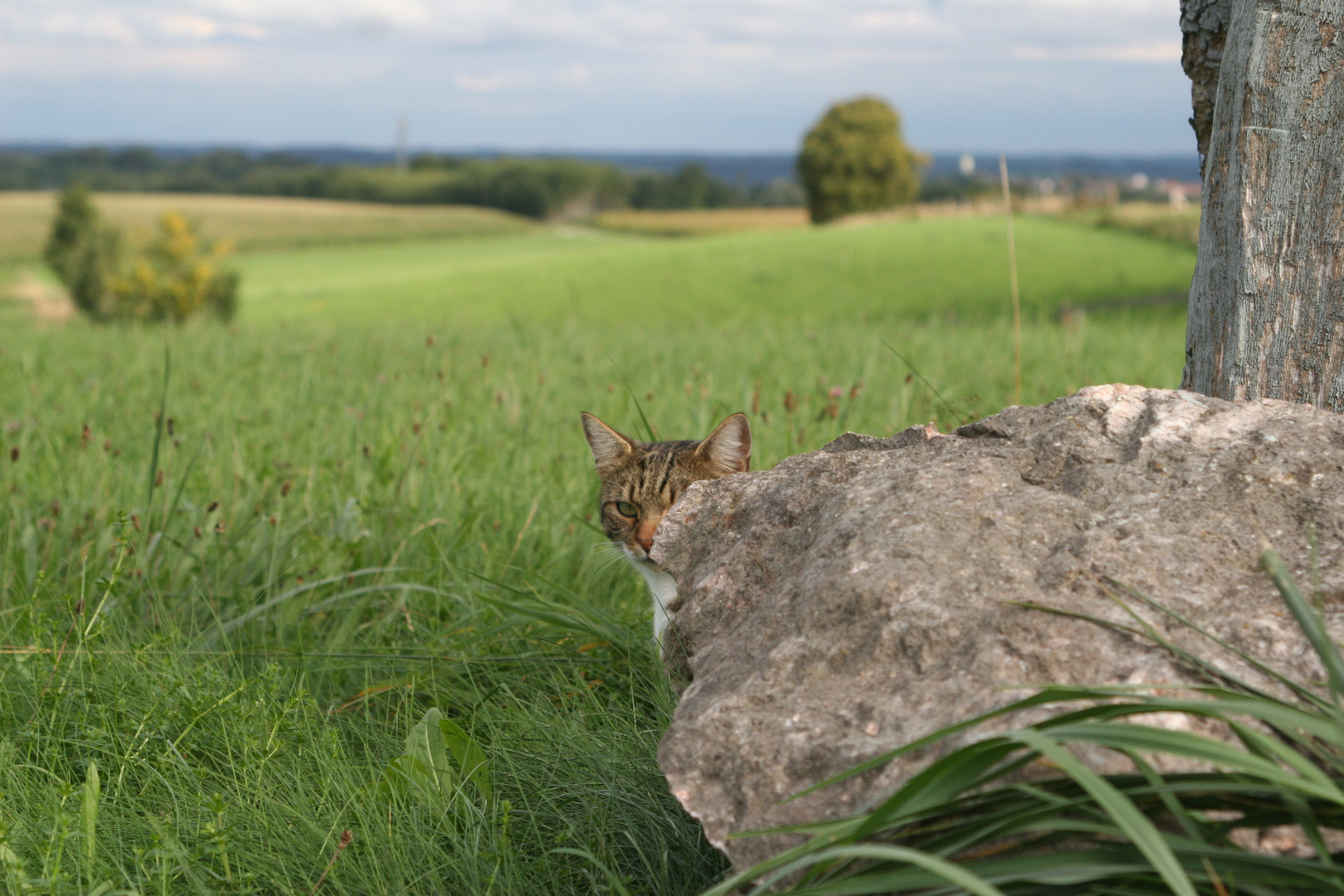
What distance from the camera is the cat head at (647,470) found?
111 inches

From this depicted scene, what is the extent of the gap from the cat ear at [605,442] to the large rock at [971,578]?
105 centimetres

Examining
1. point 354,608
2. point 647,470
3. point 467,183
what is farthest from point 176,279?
point 467,183

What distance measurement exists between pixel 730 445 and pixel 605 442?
46 cm

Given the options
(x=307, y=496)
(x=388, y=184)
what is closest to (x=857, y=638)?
(x=307, y=496)

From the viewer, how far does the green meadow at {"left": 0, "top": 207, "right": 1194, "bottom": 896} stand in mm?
1819

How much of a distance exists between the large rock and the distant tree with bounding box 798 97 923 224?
53.3 meters

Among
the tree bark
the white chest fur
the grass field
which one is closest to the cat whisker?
the white chest fur

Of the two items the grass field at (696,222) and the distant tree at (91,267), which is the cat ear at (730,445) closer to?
the distant tree at (91,267)

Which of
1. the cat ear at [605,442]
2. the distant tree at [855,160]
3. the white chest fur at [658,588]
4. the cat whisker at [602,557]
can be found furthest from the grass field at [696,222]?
the white chest fur at [658,588]

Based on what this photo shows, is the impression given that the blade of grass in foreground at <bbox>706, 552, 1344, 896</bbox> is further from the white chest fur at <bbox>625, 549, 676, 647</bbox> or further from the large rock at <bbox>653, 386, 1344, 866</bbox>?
the white chest fur at <bbox>625, 549, 676, 647</bbox>

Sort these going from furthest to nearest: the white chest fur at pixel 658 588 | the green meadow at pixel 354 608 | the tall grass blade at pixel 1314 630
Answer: the white chest fur at pixel 658 588 → the green meadow at pixel 354 608 → the tall grass blade at pixel 1314 630

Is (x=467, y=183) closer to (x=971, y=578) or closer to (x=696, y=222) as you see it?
(x=696, y=222)

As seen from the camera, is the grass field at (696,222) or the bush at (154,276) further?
the grass field at (696,222)

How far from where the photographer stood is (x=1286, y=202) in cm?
218
